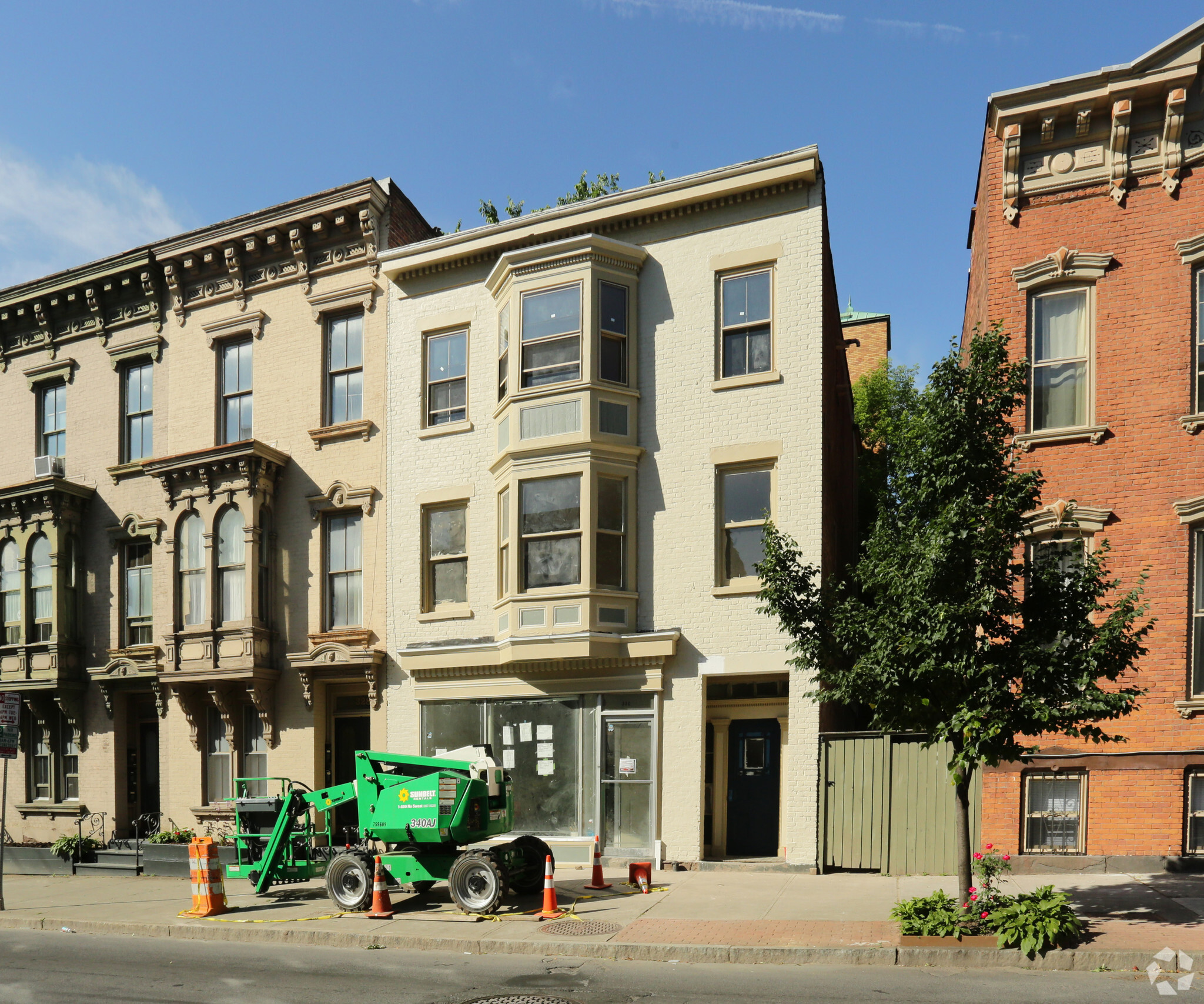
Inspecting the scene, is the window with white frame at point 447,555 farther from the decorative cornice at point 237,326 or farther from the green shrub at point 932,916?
the green shrub at point 932,916

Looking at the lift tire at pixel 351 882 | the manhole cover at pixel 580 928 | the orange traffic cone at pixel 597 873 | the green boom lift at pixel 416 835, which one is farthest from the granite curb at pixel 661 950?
the orange traffic cone at pixel 597 873

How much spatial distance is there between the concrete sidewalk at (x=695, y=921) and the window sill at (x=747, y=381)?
7382 mm

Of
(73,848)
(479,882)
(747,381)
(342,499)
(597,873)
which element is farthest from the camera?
(342,499)

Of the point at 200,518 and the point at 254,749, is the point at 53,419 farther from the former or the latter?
the point at 254,749

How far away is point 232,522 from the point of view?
19.6 meters

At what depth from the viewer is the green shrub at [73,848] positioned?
18.7 meters

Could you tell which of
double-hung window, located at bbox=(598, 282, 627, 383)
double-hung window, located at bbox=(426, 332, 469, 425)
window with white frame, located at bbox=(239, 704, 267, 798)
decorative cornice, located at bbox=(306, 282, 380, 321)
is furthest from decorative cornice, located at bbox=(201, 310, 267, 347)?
double-hung window, located at bbox=(598, 282, 627, 383)

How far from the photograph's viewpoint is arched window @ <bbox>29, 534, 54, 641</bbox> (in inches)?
848

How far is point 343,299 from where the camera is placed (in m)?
19.3

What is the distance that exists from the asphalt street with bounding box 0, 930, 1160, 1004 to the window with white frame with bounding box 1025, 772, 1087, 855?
511 centimetres

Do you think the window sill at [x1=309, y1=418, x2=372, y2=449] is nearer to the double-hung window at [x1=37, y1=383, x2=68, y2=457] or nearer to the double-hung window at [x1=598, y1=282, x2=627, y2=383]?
the double-hung window at [x1=598, y1=282, x2=627, y2=383]

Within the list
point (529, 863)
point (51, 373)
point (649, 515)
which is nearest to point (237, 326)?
point (51, 373)

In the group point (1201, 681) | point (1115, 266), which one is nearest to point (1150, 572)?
point (1201, 681)

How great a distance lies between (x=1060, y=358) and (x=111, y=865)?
1834 cm
